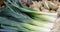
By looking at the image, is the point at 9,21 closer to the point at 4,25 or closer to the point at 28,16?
the point at 4,25

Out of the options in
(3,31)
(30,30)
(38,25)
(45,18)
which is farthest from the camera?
(45,18)

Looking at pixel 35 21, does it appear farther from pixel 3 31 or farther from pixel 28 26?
pixel 3 31

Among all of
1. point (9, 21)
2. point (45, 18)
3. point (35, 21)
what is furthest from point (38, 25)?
point (9, 21)

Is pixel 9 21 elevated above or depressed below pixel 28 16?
below

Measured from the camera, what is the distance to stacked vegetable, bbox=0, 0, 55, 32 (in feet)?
3.58

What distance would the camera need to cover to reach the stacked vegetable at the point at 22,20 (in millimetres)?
1090

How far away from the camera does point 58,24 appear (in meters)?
1.19

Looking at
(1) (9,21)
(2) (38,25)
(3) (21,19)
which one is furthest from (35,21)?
(1) (9,21)

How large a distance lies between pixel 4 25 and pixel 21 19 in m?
0.17

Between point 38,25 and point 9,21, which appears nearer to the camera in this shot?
point 9,21

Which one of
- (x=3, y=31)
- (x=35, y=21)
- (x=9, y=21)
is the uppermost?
(x=35, y=21)

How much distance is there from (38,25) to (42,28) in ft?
0.21

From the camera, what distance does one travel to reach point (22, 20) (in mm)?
1204

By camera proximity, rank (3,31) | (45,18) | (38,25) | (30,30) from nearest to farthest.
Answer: (3,31) < (30,30) < (38,25) < (45,18)
